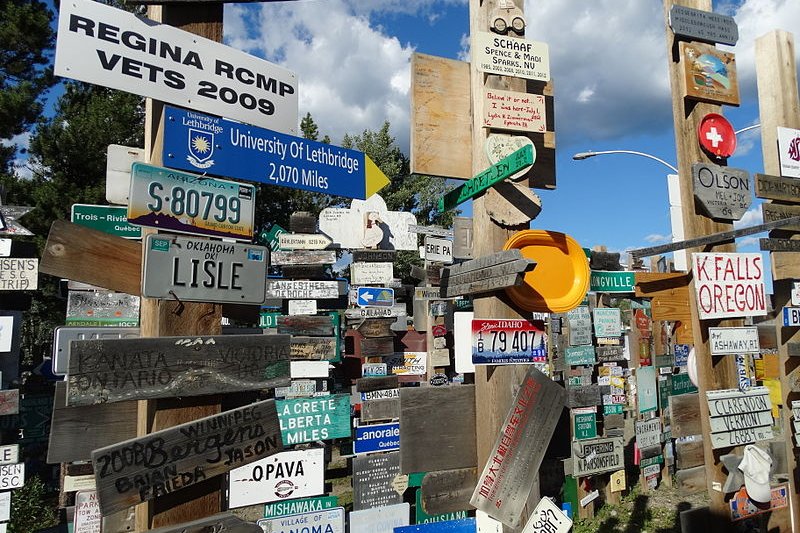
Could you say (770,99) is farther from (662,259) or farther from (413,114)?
(662,259)

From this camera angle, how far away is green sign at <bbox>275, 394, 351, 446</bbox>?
16.5ft

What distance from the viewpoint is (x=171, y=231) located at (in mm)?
2547

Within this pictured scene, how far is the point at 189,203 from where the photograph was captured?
2.62 meters

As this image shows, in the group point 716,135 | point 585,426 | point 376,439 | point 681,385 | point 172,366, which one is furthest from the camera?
point 585,426

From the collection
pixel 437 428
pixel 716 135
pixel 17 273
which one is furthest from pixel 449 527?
pixel 17 273

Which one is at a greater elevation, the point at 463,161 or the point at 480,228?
the point at 463,161

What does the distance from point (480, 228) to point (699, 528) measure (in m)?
3.42

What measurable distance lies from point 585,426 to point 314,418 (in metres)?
4.57

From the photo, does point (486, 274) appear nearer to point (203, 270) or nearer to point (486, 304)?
point (486, 304)

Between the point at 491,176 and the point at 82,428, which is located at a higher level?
the point at 491,176

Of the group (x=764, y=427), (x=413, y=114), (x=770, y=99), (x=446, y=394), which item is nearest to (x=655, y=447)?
(x=764, y=427)

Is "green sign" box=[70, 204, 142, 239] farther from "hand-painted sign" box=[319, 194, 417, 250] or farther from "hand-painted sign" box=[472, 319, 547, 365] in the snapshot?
"hand-painted sign" box=[319, 194, 417, 250]

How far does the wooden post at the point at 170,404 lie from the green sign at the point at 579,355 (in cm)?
657

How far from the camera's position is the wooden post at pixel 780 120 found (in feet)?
18.3
